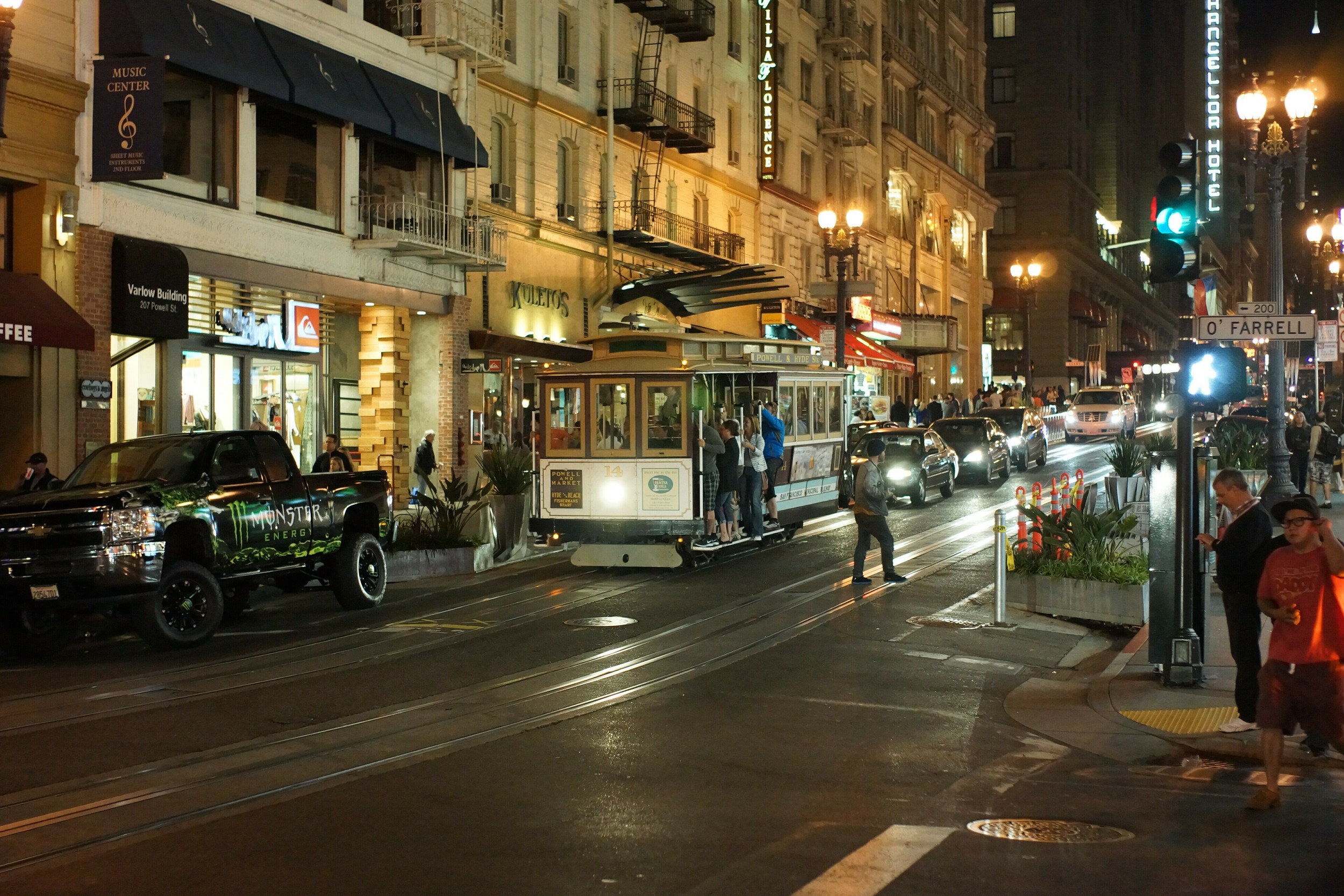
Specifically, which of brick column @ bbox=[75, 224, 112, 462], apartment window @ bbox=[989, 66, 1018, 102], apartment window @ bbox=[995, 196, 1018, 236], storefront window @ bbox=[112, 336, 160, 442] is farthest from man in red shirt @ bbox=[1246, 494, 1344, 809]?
apartment window @ bbox=[989, 66, 1018, 102]

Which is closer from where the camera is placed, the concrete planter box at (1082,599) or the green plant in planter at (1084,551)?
the concrete planter box at (1082,599)

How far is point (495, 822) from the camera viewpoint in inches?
304

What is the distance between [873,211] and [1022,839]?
173 ft

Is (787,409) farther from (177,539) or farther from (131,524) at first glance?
(131,524)

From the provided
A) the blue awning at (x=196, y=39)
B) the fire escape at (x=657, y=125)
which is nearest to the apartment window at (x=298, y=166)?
the blue awning at (x=196, y=39)

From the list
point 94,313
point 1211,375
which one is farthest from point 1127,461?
point 94,313

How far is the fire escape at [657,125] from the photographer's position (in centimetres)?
3769

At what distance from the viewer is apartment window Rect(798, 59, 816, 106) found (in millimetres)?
50719

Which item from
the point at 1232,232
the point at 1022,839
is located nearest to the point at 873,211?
the point at 1022,839

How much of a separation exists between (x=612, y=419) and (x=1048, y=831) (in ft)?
43.2

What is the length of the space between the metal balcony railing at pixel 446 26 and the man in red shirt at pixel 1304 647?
2428cm

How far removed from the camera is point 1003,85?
89375 millimetres

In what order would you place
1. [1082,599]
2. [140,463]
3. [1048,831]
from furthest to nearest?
[1082,599]
[140,463]
[1048,831]

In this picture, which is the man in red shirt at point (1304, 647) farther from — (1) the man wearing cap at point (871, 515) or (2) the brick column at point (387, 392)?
(2) the brick column at point (387, 392)
